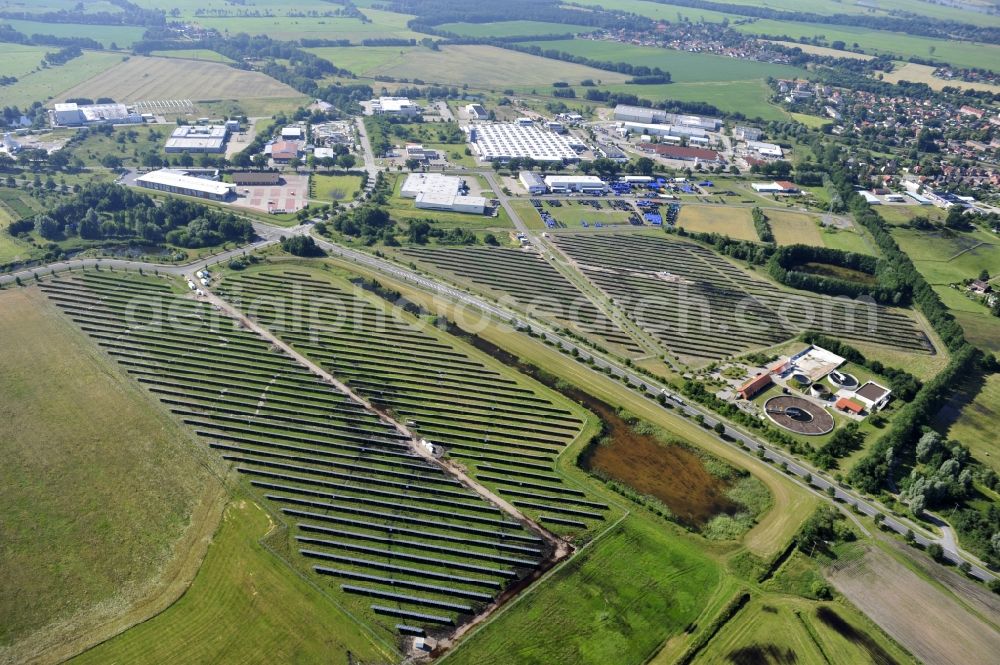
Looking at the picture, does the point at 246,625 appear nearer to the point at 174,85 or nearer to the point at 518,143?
the point at 518,143

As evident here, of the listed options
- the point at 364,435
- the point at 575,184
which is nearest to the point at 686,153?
the point at 575,184

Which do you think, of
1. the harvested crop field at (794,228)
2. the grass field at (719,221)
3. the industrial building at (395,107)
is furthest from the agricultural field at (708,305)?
the industrial building at (395,107)

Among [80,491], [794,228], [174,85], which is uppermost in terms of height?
[174,85]

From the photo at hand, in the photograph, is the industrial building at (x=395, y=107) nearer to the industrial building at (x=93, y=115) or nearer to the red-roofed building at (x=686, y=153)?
the industrial building at (x=93, y=115)

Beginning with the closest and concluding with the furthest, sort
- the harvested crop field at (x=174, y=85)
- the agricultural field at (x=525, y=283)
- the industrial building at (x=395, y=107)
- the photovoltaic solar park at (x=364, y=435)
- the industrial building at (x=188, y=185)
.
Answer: the photovoltaic solar park at (x=364, y=435), the agricultural field at (x=525, y=283), the industrial building at (x=188, y=185), the industrial building at (x=395, y=107), the harvested crop field at (x=174, y=85)

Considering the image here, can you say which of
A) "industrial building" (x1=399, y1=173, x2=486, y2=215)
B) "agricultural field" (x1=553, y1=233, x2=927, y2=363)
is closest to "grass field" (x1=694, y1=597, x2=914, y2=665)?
"agricultural field" (x1=553, y1=233, x2=927, y2=363)

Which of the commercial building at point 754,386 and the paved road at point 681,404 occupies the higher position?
the commercial building at point 754,386
